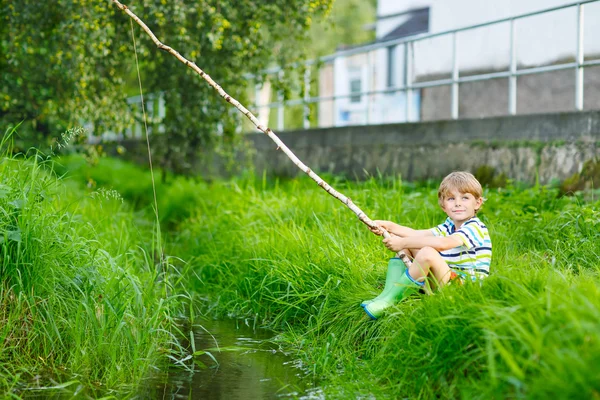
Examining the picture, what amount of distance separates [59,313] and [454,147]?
241 inches

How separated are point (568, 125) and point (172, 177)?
6278 millimetres

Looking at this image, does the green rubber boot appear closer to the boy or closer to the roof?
the boy

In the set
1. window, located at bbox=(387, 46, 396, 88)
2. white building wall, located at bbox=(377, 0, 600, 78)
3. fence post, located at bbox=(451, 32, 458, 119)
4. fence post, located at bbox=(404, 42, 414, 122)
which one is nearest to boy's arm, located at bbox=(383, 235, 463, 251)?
white building wall, located at bbox=(377, 0, 600, 78)

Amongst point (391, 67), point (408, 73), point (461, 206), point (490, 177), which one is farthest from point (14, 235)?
point (391, 67)

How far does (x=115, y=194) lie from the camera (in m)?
5.32

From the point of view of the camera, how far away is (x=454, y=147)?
9852 millimetres

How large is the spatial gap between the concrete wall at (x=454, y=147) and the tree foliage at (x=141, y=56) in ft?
5.76

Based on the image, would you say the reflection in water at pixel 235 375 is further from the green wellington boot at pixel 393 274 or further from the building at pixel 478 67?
the building at pixel 478 67

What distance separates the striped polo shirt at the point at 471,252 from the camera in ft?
15.6

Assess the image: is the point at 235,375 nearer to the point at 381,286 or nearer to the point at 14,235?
the point at 381,286

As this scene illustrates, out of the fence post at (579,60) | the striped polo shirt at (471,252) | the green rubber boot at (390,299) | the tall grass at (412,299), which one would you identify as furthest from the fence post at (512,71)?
the green rubber boot at (390,299)

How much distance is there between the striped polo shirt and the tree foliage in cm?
422

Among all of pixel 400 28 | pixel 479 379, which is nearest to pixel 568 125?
pixel 479 379

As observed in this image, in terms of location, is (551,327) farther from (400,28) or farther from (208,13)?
(400,28)
